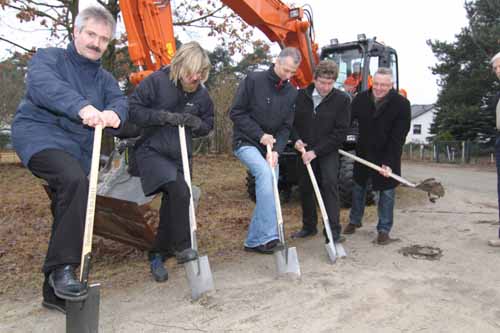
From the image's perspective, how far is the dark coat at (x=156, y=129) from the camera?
11.9ft

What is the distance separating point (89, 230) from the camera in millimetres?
2732

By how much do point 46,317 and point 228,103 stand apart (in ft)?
43.6

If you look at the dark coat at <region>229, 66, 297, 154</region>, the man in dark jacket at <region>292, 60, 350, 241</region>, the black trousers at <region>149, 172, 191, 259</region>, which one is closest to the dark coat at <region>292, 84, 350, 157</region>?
the man in dark jacket at <region>292, 60, 350, 241</region>

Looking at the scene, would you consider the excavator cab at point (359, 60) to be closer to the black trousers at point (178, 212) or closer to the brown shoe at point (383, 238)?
the brown shoe at point (383, 238)

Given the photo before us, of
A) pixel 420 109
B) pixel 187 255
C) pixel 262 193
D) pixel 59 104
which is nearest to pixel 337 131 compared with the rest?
pixel 262 193

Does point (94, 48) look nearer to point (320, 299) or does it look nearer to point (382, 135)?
point (320, 299)

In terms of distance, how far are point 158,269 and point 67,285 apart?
4.05 feet

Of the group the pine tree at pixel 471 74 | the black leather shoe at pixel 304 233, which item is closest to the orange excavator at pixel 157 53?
the black leather shoe at pixel 304 233

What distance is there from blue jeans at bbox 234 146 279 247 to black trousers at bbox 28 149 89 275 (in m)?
1.71

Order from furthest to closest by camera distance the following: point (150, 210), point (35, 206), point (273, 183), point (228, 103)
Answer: point (228, 103), point (35, 206), point (273, 183), point (150, 210)

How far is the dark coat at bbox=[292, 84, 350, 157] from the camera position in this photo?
4.76 m

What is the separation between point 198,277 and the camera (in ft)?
11.2

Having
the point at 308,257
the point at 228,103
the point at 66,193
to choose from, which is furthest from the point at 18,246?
the point at 228,103

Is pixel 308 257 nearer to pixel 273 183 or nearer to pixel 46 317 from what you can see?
pixel 273 183
